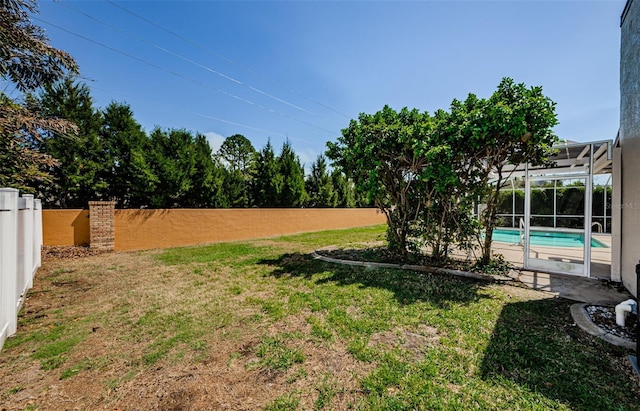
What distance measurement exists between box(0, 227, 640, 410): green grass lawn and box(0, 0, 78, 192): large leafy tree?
3.81 metres

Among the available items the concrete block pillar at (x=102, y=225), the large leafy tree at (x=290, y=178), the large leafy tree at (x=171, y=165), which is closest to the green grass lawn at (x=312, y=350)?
the concrete block pillar at (x=102, y=225)

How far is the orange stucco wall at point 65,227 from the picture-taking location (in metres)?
8.79

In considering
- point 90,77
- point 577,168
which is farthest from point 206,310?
point 577,168

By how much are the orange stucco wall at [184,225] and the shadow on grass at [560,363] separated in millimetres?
7182

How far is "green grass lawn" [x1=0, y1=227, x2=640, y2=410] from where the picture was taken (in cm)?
239

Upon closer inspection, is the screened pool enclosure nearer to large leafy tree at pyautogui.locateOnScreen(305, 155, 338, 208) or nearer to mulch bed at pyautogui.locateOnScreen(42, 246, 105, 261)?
large leafy tree at pyautogui.locateOnScreen(305, 155, 338, 208)

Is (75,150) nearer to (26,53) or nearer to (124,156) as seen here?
(124,156)

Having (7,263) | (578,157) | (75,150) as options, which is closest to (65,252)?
(75,150)

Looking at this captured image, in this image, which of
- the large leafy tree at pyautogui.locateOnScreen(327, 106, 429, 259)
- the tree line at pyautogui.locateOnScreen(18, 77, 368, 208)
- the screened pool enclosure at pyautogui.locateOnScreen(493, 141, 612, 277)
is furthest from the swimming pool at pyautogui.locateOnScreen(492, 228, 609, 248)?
the tree line at pyautogui.locateOnScreen(18, 77, 368, 208)

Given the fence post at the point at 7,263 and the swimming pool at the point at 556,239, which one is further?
the swimming pool at the point at 556,239

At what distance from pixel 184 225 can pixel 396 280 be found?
9.66m

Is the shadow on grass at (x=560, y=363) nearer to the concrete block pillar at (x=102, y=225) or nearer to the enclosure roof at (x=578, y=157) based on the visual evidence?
the enclosure roof at (x=578, y=157)

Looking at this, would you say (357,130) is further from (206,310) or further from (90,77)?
(90,77)

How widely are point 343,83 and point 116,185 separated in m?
11.3
